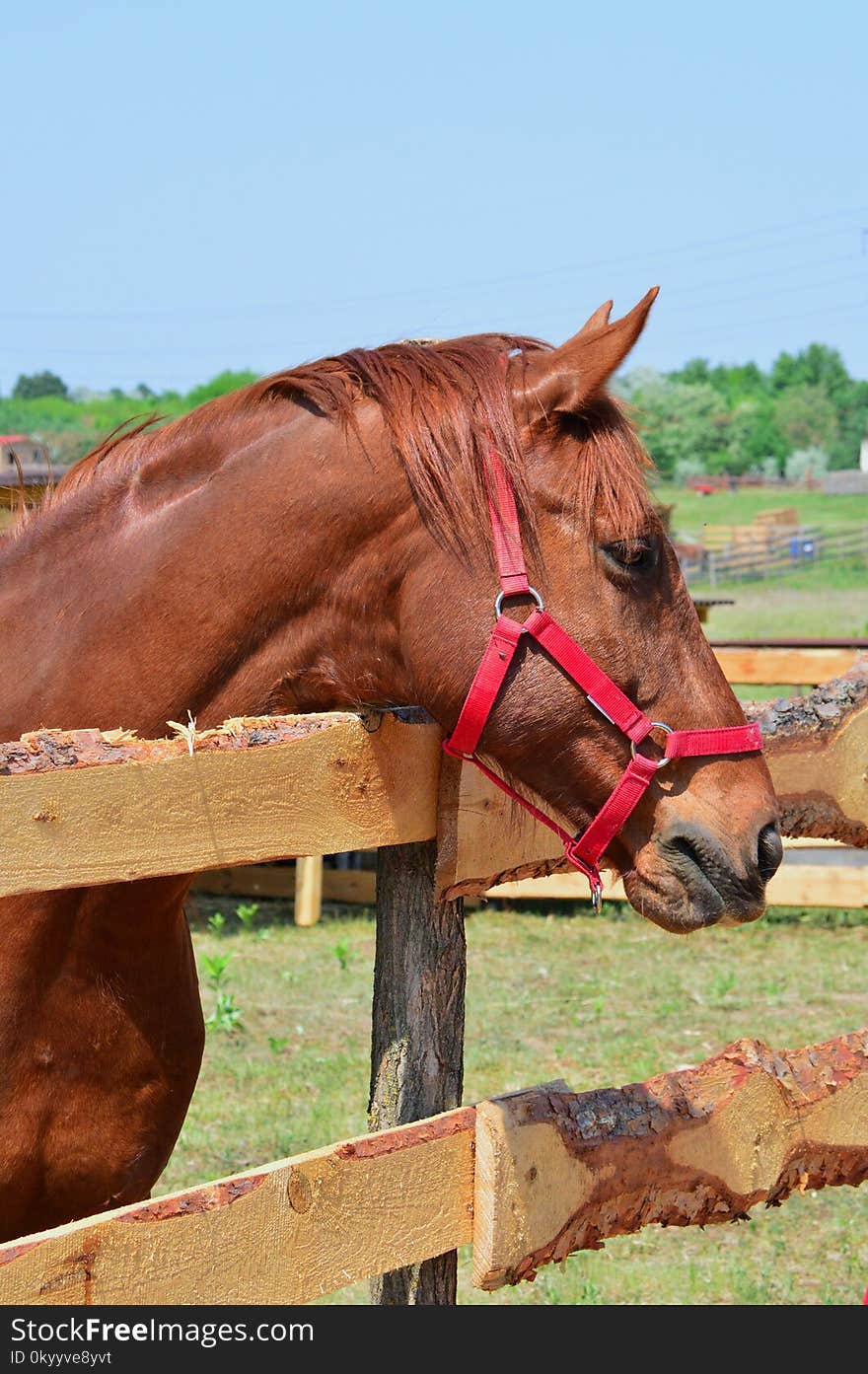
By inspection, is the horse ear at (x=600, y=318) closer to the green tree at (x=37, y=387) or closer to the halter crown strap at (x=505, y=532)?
the halter crown strap at (x=505, y=532)

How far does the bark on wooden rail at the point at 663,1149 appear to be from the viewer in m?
2.09

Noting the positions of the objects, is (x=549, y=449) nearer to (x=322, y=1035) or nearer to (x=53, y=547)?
(x=53, y=547)

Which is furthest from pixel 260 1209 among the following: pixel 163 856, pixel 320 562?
pixel 320 562

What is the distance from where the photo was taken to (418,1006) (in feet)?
8.05

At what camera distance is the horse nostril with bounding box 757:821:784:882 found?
2205mm

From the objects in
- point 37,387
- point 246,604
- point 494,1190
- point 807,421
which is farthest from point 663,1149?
point 37,387

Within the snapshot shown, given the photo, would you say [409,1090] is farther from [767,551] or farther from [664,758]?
[767,551]

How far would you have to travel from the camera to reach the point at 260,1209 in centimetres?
186

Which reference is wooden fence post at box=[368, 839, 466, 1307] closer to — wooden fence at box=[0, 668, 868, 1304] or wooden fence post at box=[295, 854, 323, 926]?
wooden fence at box=[0, 668, 868, 1304]

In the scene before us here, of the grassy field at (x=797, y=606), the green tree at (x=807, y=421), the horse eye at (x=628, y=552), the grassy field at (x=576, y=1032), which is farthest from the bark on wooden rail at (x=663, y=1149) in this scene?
the green tree at (x=807, y=421)

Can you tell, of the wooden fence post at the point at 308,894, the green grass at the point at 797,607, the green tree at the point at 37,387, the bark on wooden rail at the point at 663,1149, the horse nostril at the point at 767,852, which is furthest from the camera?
the green tree at the point at 37,387

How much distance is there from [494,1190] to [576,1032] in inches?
180

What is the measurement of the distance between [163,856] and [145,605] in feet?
2.14

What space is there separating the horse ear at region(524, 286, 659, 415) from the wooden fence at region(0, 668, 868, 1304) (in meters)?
0.63
